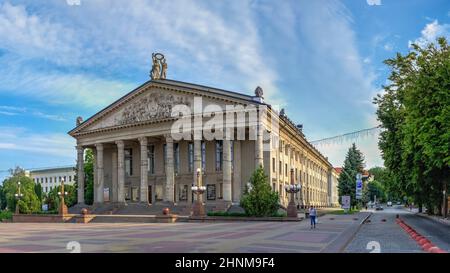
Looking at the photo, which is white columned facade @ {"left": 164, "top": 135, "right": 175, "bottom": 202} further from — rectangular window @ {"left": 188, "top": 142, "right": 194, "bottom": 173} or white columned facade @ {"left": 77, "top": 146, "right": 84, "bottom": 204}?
white columned facade @ {"left": 77, "top": 146, "right": 84, "bottom": 204}

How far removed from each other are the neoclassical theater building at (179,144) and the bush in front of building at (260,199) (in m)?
11.4

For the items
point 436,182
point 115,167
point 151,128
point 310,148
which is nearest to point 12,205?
point 115,167

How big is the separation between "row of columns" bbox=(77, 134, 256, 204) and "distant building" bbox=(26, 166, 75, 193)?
70.4 m

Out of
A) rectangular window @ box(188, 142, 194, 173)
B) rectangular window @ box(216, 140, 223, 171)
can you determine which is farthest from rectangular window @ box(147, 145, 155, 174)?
rectangular window @ box(216, 140, 223, 171)

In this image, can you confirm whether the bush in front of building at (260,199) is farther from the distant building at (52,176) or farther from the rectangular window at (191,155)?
the distant building at (52,176)

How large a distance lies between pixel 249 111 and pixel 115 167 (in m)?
27.3

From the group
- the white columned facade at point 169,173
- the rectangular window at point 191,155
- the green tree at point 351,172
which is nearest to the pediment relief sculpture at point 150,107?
the white columned facade at point 169,173

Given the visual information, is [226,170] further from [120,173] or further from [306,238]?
[306,238]

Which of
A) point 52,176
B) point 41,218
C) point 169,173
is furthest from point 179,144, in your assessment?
point 52,176

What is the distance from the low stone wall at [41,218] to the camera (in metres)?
50.8

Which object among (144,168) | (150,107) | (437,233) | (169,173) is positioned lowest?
(437,233)

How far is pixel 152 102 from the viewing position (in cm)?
6166

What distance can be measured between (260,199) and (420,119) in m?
18.8

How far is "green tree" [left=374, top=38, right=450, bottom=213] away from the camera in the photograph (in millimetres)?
25016
